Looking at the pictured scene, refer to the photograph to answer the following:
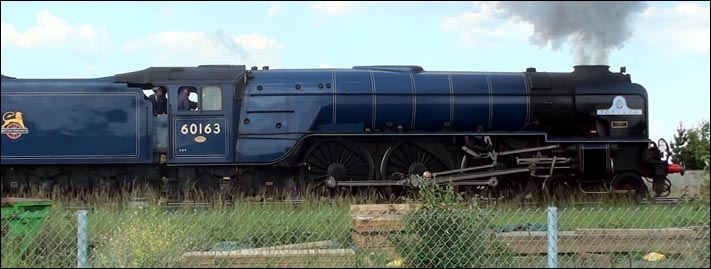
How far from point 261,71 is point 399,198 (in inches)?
144

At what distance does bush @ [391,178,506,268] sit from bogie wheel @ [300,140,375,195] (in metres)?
7.21

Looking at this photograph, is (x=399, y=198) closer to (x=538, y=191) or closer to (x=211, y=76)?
(x=538, y=191)

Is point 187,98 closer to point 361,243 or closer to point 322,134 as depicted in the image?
point 322,134

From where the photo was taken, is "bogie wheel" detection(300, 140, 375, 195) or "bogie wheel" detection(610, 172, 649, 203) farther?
"bogie wheel" detection(610, 172, 649, 203)

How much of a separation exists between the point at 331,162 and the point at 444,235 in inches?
299

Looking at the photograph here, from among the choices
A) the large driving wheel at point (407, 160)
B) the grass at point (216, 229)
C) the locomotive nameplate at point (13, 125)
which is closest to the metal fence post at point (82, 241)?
the grass at point (216, 229)

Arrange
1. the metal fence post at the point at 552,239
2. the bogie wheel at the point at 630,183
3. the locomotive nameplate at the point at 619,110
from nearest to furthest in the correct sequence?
the metal fence post at the point at 552,239, the bogie wheel at the point at 630,183, the locomotive nameplate at the point at 619,110

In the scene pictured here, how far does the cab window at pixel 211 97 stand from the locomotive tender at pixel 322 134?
0.02 metres

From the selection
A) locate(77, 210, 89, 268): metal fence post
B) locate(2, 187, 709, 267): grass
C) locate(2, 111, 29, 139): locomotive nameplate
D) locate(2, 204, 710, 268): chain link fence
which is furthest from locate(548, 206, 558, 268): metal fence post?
locate(2, 111, 29, 139): locomotive nameplate

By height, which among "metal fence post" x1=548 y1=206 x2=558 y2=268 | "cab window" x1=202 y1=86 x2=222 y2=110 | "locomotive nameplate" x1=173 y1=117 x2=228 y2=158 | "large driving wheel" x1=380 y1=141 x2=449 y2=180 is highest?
"cab window" x1=202 y1=86 x2=222 y2=110

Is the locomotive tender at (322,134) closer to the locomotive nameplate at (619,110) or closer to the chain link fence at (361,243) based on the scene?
the locomotive nameplate at (619,110)

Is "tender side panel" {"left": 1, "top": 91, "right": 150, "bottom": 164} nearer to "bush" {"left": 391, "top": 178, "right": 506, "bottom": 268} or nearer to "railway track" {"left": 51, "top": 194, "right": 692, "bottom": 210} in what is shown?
"railway track" {"left": 51, "top": 194, "right": 692, "bottom": 210}

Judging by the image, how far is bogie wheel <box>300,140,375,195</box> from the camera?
14273 millimetres

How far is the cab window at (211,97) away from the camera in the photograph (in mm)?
14117
